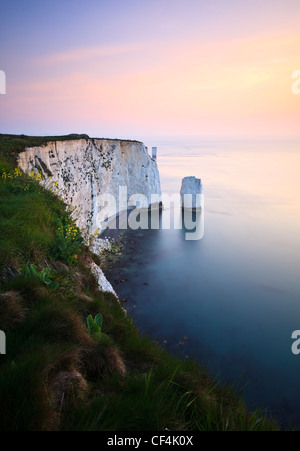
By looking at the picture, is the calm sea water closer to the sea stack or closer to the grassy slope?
the grassy slope

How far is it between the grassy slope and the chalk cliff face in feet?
25.2

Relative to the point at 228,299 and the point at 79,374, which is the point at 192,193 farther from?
the point at 79,374

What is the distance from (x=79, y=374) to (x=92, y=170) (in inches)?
1227

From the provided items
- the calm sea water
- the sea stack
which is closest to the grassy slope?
the calm sea water

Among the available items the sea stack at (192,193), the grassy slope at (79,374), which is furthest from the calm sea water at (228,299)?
the sea stack at (192,193)

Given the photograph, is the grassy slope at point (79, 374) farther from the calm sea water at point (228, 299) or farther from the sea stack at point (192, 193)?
the sea stack at point (192, 193)

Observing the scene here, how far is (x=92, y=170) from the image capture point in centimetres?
3197

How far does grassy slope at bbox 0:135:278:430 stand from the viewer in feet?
7.58

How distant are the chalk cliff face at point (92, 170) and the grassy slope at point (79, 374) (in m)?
7.67

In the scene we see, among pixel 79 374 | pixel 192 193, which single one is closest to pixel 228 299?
pixel 79 374

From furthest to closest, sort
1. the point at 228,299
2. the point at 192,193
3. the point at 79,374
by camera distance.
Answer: the point at 192,193, the point at 228,299, the point at 79,374

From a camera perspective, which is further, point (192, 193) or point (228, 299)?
point (192, 193)

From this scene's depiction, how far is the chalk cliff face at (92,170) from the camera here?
22.1 meters
